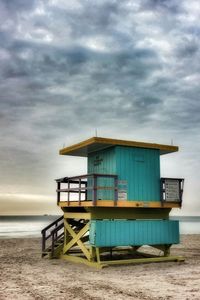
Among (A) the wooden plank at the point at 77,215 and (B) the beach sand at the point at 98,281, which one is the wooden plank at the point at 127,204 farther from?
(B) the beach sand at the point at 98,281

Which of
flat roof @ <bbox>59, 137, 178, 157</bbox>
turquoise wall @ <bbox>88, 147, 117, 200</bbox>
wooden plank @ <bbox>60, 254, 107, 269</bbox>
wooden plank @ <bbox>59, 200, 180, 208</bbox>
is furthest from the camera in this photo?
turquoise wall @ <bbox>88, 147, 117, 200</bbox>

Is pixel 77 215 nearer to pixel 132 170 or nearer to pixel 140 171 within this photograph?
pixel 132 170

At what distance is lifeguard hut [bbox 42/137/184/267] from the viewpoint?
576 inches

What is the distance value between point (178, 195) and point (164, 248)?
7.62 feet

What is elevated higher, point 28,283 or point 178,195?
point 178,195

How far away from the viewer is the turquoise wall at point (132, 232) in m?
14.3

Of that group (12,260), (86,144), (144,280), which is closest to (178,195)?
(86,144)

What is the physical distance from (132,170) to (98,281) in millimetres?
5513

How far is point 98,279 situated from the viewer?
11.7 meters

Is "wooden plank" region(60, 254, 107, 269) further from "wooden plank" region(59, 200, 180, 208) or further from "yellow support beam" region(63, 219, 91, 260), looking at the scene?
"wooden plank" region(59, 200, 180, 208)

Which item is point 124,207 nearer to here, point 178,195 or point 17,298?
point 178,195

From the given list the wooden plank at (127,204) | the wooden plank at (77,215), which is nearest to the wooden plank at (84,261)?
the wooden plank at (77,215)

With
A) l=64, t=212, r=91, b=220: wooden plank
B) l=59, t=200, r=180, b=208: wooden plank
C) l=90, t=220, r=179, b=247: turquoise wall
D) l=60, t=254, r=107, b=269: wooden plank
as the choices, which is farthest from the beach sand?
l=59, t=200, r=180, b=208: wooden plank

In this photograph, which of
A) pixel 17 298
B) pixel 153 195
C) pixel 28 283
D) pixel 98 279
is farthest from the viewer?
pixel 153 195
